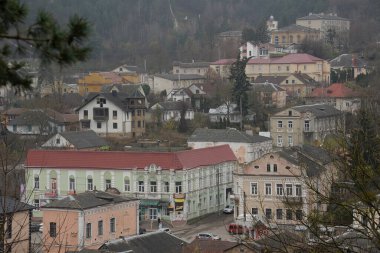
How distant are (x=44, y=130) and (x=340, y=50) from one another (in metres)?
27.5

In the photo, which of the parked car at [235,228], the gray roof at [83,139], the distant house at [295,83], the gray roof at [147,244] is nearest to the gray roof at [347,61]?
the distant house at [295,83]

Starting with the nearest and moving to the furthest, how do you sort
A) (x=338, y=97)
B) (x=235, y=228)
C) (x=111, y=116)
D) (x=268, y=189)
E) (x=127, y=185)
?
(x=235, y=228) < (x=268, y=189) < (x=127, y=185) < (x=111, y=116) < (x=338, y=97)

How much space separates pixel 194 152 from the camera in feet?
106

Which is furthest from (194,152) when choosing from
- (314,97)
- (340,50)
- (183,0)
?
(183,0)

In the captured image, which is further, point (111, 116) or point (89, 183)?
point (111, 116)

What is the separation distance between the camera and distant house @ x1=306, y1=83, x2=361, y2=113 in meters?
47.1

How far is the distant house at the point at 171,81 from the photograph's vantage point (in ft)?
189

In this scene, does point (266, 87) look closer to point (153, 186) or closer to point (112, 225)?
point (153, 186)

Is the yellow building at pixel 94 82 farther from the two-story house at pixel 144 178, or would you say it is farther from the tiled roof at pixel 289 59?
the two-story house at pixel 144 178

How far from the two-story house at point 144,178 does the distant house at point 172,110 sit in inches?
531

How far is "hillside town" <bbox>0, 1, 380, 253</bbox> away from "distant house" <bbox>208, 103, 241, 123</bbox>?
0.07 metres

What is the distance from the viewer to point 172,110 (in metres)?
47.0

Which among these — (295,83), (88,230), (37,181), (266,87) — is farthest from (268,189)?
(295,83)

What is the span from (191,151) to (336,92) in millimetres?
18162
